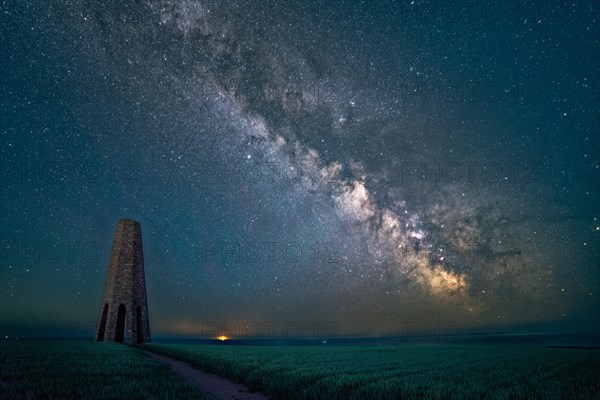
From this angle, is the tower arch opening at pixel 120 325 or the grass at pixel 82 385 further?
the tower arch opening at pixel 120 325


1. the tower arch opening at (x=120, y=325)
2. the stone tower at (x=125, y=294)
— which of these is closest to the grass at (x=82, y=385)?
the stone tower at (x=125, y=294)

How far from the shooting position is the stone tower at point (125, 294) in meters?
36.2

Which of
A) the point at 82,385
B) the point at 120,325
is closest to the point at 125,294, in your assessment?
the point at 120,325

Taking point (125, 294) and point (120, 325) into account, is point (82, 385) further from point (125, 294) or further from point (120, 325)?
point (120, 325)

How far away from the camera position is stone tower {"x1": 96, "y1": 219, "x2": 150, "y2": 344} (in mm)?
36188

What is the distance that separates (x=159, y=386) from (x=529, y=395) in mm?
11029

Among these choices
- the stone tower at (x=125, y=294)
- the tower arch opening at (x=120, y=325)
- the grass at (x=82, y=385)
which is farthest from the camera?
the tower arch opening at (x=120, y=325)

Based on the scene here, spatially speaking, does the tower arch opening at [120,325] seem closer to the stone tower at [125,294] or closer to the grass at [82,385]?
the stone tower at [125,294]

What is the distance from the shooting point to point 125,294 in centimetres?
3722

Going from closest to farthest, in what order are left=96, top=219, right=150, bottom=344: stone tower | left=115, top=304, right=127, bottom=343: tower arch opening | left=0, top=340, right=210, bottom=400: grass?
left=0, top=340, right=210, bottom=400: grass < left=96, top=219, right=150, bottom=344: stone tower < left=115, top=304, right=127, bottom=343: tower arch opening

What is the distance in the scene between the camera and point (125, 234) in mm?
39938

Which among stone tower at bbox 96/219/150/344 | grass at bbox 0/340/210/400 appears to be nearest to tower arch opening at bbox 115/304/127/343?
stone tower at bbox 96/219/150/344

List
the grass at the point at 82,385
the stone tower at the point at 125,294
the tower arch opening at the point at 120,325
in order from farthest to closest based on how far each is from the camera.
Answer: the tower arch opening at the point at 120,325, the stone tower at the point at 125,294, the grass at the point at 82,385

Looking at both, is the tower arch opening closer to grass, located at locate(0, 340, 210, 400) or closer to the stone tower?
the stone tower
